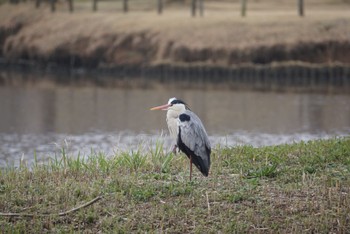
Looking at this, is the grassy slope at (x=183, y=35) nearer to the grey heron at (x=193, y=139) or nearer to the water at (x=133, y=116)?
the water at (x=133, y=116)

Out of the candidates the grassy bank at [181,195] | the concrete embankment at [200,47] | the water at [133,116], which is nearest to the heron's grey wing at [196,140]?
the grassy bank at [181,195]

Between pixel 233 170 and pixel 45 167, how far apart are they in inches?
112

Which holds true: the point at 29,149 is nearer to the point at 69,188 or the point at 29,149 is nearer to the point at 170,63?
the point at 69,188

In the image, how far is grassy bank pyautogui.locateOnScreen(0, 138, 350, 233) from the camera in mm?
9273

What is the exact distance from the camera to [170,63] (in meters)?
53.8

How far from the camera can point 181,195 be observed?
10.3 meters

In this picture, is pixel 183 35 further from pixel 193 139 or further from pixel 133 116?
pixel 193 139

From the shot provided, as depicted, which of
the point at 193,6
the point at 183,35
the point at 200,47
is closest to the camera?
the point at 200,47

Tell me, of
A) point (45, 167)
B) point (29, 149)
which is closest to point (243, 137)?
point (29, 149)

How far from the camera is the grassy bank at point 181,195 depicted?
9.27m

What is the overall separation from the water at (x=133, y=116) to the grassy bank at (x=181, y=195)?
990cm

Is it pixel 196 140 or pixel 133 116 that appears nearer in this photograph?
pixel 196 140

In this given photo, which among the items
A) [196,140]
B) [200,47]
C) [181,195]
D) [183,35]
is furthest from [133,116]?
[181,195]

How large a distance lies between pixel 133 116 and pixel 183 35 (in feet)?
70.1
